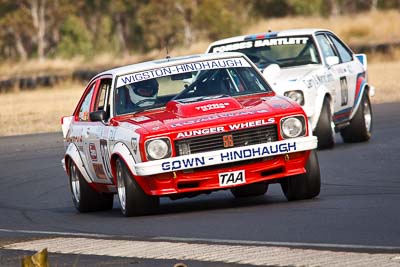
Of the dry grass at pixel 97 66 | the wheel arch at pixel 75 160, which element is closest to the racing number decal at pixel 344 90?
the wheel arch at pixel 75 160

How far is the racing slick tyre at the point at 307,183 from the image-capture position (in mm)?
10844

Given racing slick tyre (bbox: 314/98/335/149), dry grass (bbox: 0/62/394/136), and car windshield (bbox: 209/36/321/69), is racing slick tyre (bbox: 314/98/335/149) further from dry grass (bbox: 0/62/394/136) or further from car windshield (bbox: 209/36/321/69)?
dry grass (bbox: 0/62/394/136)

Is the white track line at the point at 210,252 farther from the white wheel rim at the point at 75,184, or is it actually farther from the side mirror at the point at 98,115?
the white wheel rim at the point at 75,184

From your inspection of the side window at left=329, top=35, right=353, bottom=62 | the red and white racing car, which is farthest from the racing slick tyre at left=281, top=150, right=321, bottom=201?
the side window at left=329, top=35, right=353, bottom=62

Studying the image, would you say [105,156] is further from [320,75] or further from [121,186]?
[320,75]

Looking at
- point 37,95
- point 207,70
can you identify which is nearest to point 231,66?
point 207,70

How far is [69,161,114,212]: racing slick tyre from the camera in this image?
40.2 ft

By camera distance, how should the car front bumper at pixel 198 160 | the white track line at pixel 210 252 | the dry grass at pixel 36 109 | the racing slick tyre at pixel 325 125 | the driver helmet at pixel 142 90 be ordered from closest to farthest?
the white track line at pixel 210 252 → the car front bumper at pixel 198 160 → the driver helmet at pixel 142 90 → the racing slick tyre at pixel 325 125 → the dry grass at pixel 36 109

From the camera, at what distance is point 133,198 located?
1073 cm

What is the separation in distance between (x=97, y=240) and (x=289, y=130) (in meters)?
2.11

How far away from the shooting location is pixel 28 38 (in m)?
83.7

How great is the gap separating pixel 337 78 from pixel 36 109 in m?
18.7

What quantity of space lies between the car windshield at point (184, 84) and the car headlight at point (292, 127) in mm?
1061

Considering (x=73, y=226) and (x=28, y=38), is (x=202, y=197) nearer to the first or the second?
(x=73, y=226)
